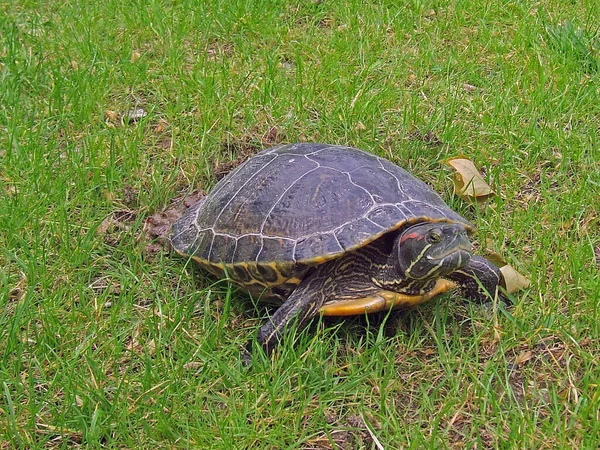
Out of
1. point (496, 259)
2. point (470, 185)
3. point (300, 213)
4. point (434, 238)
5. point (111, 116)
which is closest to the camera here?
point (434, 238)

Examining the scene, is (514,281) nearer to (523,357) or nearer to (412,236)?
(523,357)

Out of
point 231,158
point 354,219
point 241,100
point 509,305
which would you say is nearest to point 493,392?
point 509,305

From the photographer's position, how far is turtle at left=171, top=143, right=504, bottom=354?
2467mm

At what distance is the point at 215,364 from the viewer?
2363 mm

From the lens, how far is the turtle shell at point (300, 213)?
2.52 metres

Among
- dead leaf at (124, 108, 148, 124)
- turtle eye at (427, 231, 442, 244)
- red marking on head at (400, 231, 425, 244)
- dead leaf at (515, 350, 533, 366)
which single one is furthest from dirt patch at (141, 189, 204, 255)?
dead leaf at (515, 350, 533, 366)

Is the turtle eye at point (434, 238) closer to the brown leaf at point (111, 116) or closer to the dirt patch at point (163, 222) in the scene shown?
the dirt patch at point (163, 222)

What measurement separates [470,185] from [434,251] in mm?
917

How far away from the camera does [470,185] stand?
3203 mm

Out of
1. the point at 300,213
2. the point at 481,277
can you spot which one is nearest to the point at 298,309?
the point at 300,213

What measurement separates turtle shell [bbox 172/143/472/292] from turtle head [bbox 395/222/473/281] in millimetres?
102

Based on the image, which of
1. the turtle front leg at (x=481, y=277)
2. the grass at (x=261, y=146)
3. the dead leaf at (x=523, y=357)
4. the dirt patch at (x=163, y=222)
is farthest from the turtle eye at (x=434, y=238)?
the dirt patch at (x=163, y=222)

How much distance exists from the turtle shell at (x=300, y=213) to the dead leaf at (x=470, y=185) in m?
0.40

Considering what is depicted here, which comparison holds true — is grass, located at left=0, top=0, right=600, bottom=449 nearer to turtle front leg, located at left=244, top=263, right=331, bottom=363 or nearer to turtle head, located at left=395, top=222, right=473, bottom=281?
turtle front leg, located at left=244, top=263, right=331, bottom=363
